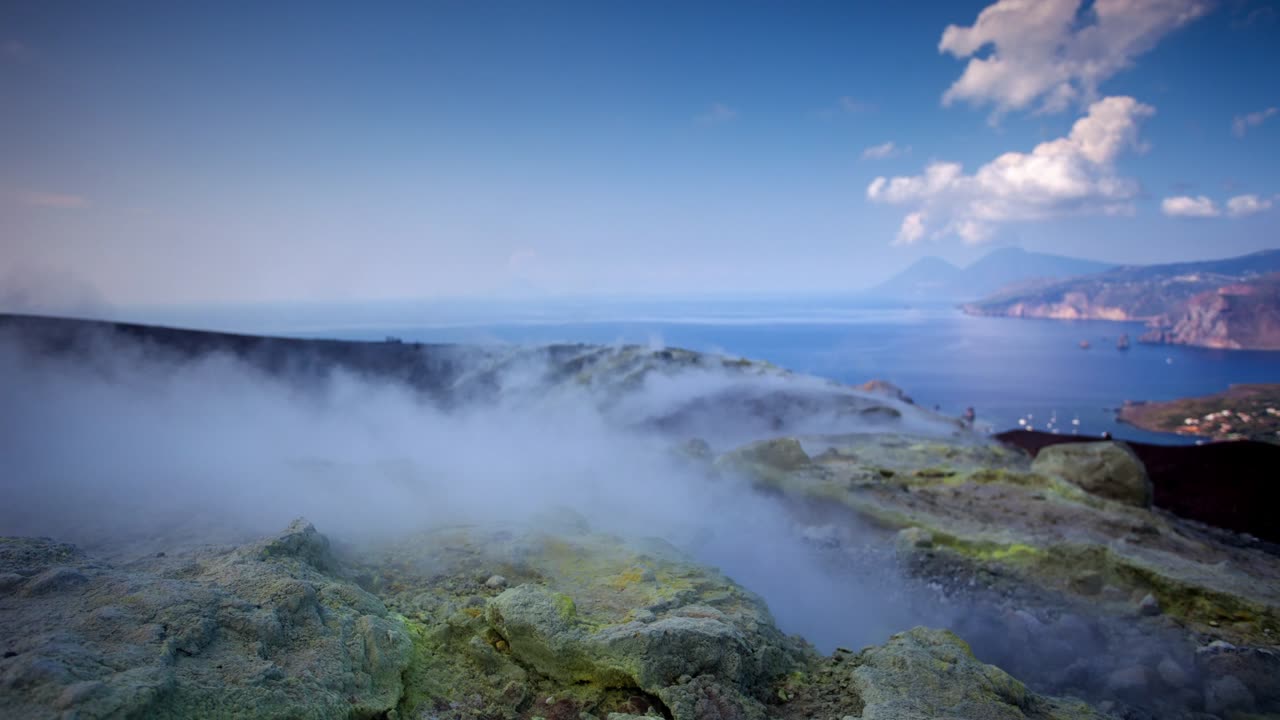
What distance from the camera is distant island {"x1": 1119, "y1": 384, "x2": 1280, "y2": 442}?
16.0 metres

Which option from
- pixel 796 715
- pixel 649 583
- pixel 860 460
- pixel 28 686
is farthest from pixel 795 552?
pixel 28 686

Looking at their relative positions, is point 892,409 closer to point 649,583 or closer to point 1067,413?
point 649,583

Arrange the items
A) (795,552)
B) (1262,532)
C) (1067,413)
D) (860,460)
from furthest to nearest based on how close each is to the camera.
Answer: (1067,413) → (860,460) → (1262,532) → (795,552)

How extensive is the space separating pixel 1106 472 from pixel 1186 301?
39.5m

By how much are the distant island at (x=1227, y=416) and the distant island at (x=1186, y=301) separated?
6325mm

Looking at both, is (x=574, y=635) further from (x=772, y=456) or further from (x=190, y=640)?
(x=772, y=456)

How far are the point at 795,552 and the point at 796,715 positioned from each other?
141 inches

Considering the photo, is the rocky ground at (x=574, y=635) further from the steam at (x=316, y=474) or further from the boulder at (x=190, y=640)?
the steam at (x=316, y=474)

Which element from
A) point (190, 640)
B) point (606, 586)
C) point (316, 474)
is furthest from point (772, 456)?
point (190, 640)

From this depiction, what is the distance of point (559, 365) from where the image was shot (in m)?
16.0

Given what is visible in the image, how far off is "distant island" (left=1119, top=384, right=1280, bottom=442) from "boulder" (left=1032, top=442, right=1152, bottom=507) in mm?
7442

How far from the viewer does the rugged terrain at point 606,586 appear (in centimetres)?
223

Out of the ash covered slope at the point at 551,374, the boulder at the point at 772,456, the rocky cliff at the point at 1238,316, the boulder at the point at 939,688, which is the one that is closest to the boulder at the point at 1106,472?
the boulder at the point at 772,456

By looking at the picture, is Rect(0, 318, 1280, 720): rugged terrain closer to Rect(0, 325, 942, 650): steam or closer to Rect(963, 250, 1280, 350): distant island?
Rect(0, 325, 942, 650): steam
